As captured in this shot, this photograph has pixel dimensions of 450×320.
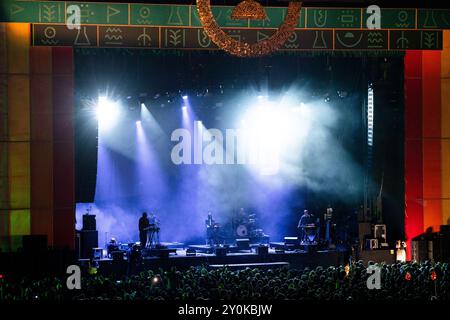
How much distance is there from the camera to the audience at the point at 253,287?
904 centimetres

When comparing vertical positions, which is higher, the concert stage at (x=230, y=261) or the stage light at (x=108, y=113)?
the stage light at (x=108, y=113)

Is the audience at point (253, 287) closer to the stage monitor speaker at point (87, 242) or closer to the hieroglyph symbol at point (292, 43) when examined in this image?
the stage monitor speaker at point (87, 242)

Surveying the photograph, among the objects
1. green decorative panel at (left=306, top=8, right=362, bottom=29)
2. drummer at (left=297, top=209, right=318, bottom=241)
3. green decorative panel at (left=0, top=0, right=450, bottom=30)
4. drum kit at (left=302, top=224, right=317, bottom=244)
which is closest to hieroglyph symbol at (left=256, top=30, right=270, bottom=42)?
green decorative panel at (left=0, top=0, right=450, bottom=30)

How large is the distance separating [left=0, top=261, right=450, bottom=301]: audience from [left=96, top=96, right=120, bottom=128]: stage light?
878 cm

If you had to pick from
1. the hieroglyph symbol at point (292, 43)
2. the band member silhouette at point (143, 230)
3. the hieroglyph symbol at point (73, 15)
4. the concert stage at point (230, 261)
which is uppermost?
the hieroglyph symbol at point (73, 15)

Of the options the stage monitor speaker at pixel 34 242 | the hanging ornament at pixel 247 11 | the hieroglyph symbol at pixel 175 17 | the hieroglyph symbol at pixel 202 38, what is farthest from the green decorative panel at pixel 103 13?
the hanging ornament at pixel 247 11

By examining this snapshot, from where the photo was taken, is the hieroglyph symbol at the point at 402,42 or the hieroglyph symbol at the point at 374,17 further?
the hieroglyph symbol at the point at 402,42

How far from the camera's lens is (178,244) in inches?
761

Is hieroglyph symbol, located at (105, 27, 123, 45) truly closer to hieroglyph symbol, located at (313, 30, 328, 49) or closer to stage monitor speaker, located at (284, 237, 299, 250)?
hieroglyph symbol, located at (313, 30, 328, 49)

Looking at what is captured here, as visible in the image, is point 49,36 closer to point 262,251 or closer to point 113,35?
point 113,35

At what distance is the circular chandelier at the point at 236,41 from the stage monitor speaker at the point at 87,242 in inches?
312

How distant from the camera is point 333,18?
50.7ft
